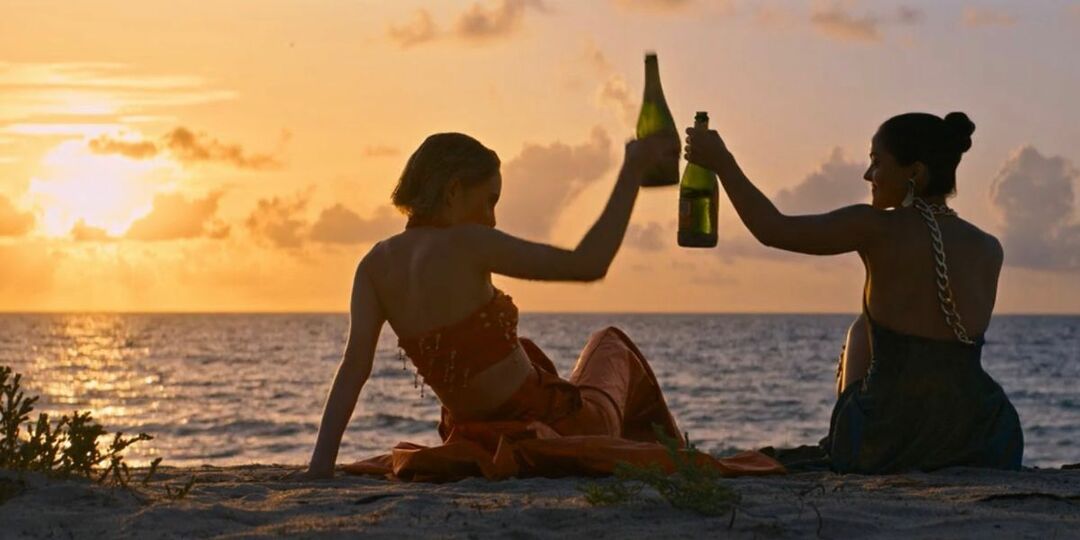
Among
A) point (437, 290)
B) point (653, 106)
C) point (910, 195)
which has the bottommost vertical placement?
point (437, 290)

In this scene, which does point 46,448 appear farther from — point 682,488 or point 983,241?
point 983,241

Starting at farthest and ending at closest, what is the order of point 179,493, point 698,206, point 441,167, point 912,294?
1. point 698,206
2. point 912,294
3. point 441,167
4. point 179,493

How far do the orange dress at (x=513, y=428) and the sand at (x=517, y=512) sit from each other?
27 centimetres

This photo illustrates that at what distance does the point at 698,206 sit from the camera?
739 centimetres

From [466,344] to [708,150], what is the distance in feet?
4.65

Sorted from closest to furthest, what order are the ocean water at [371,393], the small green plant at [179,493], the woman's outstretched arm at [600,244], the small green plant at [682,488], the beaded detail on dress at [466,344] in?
the small green plant at [682,488], the small green plant at [179,493], the woman's outstretched arm at [600,244], the beaded detail on dress at [466,344], the ocean water at [371,393]

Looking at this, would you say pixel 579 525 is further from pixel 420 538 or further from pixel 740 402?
pixel 740 402

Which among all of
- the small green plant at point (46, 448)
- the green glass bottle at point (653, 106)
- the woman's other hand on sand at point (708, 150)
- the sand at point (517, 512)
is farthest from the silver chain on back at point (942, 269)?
the small green plant at point (46, 448)

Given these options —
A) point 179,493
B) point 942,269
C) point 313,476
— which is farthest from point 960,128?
point 179,493

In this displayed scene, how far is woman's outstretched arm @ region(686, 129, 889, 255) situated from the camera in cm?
595

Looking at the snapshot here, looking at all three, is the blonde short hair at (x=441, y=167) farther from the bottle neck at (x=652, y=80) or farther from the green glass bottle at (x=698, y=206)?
the bottle neck at (x=652, y=80)

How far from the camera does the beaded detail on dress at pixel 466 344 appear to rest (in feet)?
19.7

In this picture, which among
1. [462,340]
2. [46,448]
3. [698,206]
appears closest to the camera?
[46,448]

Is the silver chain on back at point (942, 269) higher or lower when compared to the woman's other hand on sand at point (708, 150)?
lower
